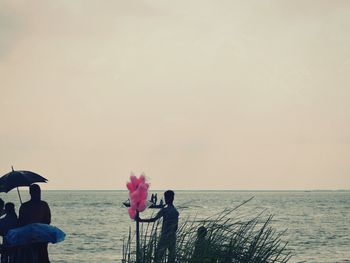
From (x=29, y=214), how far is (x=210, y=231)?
10.3ft

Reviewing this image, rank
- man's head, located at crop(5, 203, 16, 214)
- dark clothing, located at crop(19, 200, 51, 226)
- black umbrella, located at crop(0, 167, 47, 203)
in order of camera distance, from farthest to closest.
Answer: black umbrella, located at crop(0, 167, 47, 203), man's head, located at crop(5, 203, 16, 214), dark clothing, located at crop(19, 200, 51, 226)

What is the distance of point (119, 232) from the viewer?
59594 millimetres

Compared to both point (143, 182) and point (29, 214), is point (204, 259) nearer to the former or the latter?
point (143, 182)

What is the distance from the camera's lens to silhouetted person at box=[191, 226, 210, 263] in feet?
30.4

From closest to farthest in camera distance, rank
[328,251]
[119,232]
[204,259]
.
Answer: [204,259] → [328,251] → [119,232]

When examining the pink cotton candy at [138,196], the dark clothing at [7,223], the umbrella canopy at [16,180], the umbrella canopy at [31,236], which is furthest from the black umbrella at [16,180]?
the pink cotton candy at [138,196]

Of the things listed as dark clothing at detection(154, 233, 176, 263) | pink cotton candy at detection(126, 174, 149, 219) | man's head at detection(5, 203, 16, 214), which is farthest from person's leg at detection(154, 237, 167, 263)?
man's head at detection(5, 203, 16, 214)

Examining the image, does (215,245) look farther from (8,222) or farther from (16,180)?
(16,180)

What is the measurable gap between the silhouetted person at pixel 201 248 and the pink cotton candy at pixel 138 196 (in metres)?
0.82

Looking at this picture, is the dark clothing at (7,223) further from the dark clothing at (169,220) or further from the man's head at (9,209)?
the dark clothing at (169,220)

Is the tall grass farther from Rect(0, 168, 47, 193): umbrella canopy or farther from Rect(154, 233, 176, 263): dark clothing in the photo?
Rect(0, 168, 47, 193): umbrella canopy

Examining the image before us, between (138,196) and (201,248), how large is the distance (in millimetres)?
1078

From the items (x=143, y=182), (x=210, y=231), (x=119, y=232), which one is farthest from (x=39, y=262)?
(x=119, y=232)

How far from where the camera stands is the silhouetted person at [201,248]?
9258 millimetres
